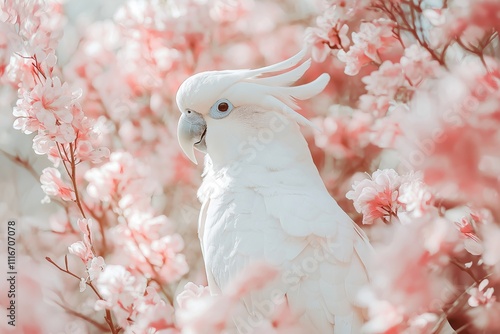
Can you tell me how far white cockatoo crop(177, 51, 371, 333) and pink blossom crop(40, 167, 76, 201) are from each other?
245mm

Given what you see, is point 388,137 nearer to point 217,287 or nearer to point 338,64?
point 217,287

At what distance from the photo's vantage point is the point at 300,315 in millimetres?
921

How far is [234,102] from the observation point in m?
1.05

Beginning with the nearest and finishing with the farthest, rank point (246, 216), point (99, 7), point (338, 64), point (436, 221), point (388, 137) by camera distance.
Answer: point (436, 221) → point (388, 137) → point (246, 216) → point (338, 64) → point (99, 7)

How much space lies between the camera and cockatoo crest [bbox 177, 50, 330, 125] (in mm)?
1027

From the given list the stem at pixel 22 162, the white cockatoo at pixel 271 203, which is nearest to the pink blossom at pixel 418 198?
the white cockatoo at pixel 271 203

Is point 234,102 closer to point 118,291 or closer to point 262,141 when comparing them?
point 262,141

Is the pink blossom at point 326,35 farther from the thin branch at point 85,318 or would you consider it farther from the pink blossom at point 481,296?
the thin branch at point 85,318

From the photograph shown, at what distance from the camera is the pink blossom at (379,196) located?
35.2 inches

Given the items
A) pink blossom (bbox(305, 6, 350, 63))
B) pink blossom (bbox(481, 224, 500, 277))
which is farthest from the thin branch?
pink blossom (bbox(481, 224, 500, 277))

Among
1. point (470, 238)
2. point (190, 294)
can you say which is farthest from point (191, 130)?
point (470, 238)

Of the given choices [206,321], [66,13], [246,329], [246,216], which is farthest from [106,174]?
[206,321]

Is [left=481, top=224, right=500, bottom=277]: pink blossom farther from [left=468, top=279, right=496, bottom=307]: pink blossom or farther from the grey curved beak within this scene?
the grey curved beak

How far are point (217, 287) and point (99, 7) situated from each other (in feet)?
→ 2.74
